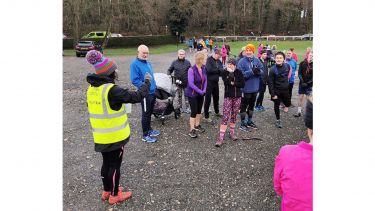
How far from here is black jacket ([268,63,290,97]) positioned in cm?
656

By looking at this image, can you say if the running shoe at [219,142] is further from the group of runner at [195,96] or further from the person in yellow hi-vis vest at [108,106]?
the person in yellow hi-vis vest at [108,106]

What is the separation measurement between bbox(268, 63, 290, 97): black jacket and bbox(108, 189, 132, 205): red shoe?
383 centimetres

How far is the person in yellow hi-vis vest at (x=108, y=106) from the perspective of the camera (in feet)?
11.3

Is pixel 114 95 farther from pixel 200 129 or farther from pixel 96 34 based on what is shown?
pixel 96 34

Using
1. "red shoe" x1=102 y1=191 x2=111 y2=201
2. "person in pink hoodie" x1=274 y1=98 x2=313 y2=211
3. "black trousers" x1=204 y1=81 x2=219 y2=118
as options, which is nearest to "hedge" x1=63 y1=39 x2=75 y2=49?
"black trousers" x1=204 y1=81 x2=219 y2=118

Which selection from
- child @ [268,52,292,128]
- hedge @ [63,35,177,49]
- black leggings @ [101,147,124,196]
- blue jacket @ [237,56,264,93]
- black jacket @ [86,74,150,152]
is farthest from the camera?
hedge @ [63,35,177,49]

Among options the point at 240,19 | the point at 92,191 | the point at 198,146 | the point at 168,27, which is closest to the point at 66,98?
the point at 198,146

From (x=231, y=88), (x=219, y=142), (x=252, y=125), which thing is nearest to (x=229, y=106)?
(x=231, y=88)

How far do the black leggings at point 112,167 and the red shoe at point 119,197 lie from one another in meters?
0.06

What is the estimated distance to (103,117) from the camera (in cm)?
352

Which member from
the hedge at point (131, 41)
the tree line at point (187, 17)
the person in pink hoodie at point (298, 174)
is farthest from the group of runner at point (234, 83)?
the hedge at point (131, 41)

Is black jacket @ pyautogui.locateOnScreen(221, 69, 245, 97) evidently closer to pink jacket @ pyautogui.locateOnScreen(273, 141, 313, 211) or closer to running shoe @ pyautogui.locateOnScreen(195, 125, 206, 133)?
running shoe @ pyautogui.locateOnScreen(195, 125, 206, 133)

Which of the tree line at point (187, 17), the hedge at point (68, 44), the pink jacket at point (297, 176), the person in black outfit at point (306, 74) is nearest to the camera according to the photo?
the pink jacket at point (297, 176)

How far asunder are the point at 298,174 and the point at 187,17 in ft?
135
